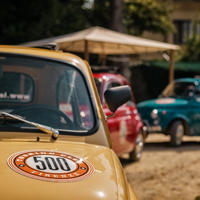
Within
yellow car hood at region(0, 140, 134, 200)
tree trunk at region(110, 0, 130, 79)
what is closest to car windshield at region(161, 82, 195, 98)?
tree trunk at region(110, 0, 130, 79)

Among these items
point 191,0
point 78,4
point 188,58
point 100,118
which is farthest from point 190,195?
point 191,0

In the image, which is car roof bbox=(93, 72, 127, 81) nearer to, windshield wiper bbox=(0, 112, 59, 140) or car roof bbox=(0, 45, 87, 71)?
car roof bbox=(0, 45, 87, 71)

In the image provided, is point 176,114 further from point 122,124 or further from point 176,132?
point 122,124

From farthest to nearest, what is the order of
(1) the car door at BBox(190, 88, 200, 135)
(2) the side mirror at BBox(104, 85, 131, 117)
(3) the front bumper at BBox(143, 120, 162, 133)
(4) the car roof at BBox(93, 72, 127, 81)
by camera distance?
(1) the car door at BBox(190, 88, 200, 135), (3) the front bumper at BBox(143, 120, 162, 133), (4) the car roof at BBox(93, 72, 127, 81), (2) the side mirror at BBox(104, 85, 131, 117)

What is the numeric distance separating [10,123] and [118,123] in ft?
17.0

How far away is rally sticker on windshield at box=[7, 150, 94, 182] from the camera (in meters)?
2.38

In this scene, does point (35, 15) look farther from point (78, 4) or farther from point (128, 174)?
point (128, 174)

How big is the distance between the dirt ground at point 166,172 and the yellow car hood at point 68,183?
3.15 meters

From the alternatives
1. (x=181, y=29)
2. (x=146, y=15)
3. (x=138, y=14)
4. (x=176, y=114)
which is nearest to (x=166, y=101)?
(x=176, y=114)

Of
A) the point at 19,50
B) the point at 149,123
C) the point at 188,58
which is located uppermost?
the point at 19,50

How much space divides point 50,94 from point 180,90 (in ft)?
30.0

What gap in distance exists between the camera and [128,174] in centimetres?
795

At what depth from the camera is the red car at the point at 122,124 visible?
7.85 meters

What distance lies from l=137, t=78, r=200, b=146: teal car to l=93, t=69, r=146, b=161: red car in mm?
1988
